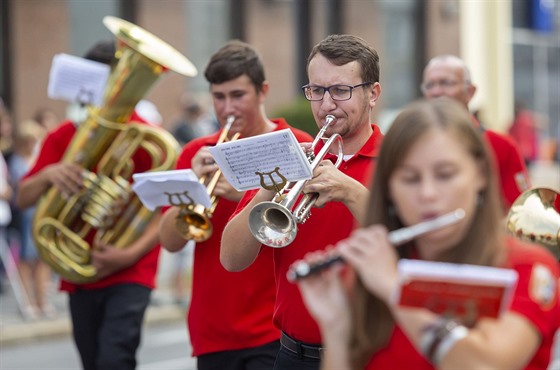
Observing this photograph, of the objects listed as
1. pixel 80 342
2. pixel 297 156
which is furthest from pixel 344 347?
pixel 80 342

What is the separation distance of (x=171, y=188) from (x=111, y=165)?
1213 mm

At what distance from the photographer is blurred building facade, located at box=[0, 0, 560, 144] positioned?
47.7 ft

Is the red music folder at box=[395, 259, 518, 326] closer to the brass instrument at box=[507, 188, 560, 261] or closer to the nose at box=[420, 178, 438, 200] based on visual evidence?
the nose at box=[420, 178, 438, 200]

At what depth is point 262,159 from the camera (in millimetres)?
3699

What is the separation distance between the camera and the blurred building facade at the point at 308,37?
14540mm

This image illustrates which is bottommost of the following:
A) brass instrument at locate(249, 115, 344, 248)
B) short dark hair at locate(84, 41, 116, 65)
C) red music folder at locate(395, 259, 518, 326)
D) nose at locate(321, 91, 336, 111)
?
short dark hair at locate(84, 41, 116, 65)

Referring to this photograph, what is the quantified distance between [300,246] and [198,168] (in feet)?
3.25

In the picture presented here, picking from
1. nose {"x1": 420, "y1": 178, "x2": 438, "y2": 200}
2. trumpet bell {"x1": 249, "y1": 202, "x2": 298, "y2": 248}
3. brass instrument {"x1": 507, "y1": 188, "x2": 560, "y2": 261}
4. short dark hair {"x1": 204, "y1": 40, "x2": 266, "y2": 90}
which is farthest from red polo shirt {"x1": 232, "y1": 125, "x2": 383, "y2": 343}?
nose {"x1": 420, "y1": 178, "x2": 438, "y2": 200}

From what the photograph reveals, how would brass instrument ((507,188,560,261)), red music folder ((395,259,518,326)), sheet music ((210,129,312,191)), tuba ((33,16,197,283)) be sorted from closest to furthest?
red music folder ((395,259,518,326)) → sheet music ((210,129,312,191)) → brass instrument ((507,188,560,261)) → tuba ((33,16,197,283))

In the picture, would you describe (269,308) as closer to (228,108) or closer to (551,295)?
(228,108)

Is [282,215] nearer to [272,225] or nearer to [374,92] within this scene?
[272,225]

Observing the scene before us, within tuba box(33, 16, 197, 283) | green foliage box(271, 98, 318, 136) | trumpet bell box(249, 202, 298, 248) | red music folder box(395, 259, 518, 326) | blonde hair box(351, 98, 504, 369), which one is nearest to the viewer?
red music folder box(395, 259, 518, 326)

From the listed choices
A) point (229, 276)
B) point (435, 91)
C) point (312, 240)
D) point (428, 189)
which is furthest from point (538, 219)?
point (435, 91)

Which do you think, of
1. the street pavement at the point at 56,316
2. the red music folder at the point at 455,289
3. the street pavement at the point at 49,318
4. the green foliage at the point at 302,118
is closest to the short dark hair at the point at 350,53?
the red music folder at the point at 455,289
